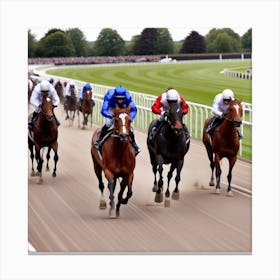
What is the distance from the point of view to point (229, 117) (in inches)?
452

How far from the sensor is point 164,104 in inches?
430

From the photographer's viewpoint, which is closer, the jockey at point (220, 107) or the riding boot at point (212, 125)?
the jockey at point (220, 107)

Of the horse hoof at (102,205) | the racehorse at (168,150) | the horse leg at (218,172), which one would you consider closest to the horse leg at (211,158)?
the horse leg at (218,172)

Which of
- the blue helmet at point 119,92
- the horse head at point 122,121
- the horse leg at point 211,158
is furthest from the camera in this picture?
the horse leg at point 211,158

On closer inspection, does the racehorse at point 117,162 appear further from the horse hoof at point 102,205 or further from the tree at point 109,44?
the tree at point 109,44

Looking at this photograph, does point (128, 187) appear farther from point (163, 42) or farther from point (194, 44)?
point (194, 44)

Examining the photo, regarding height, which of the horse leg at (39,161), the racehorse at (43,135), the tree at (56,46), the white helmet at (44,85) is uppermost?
the tree at (56,46)

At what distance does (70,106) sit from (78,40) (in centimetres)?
173

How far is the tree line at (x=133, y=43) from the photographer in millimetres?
11141

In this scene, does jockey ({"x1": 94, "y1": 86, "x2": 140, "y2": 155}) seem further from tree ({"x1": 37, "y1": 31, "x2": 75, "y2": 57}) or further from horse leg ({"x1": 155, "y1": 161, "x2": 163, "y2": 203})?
tree ({"x1": 37, "y1": 31, "x2": 75, "y2": 57})

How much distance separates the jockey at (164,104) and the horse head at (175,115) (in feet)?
0.24

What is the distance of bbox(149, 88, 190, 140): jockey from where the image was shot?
34.5 ft

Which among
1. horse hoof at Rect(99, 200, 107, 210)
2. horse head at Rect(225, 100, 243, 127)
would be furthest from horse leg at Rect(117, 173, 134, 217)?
horse head at Rect(225, 100, 243, 127)

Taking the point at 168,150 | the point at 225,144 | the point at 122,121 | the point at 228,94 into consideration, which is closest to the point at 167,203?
the point at 168,150
